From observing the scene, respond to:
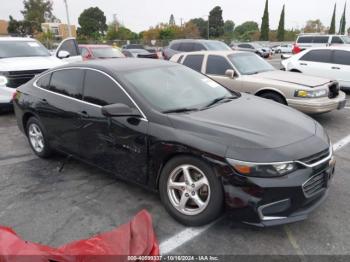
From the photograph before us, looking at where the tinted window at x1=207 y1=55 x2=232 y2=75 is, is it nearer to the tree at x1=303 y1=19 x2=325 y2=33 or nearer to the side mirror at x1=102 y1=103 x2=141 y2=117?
the side mirror at x1=102 y1=103 x2=141 y2=117

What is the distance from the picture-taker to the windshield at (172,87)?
3623mm

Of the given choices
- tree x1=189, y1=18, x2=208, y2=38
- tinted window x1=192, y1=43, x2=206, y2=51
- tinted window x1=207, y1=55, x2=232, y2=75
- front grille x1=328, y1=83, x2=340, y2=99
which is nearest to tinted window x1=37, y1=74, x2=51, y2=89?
tinted window x1=207, y1=55, x2=232, y2=75

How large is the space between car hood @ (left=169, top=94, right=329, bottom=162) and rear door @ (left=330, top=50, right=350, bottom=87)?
22.6 ft

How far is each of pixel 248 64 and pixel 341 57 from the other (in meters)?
3.80

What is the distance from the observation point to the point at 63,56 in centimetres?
991

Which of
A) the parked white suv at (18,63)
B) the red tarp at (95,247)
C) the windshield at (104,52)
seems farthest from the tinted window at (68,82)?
the windshield at (104,52)

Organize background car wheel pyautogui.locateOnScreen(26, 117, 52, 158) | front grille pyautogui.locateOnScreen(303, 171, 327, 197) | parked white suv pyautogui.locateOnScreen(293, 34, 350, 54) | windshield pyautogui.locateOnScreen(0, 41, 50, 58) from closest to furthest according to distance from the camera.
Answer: front grille pyautogui.locateOnScreen(303, 171, 327, 197), background car wheel pyautogui.locateOnScreen(26, 117, 52, 158), windshield pyautogui.locateOnScreen(0, 41, 50, 58), parked white suv pyautogui.locateOnScreen(293, 34, 350, 54)

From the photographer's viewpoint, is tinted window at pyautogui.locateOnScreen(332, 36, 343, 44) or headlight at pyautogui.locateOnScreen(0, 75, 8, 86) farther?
tinted window at pyautogui.locateOnScreen(332, 36, 343, 44)

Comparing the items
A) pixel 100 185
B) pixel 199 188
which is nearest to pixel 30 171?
pixel 100 185

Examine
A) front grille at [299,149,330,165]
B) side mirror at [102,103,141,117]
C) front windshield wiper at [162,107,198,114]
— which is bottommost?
front grille at [299,149,330,165]

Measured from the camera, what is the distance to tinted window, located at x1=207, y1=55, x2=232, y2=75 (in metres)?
7.52

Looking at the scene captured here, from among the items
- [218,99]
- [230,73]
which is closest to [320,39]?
[230,73]

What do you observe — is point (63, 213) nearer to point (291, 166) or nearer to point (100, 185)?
point (100, 185)

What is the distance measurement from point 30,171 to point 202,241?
2804 mm
